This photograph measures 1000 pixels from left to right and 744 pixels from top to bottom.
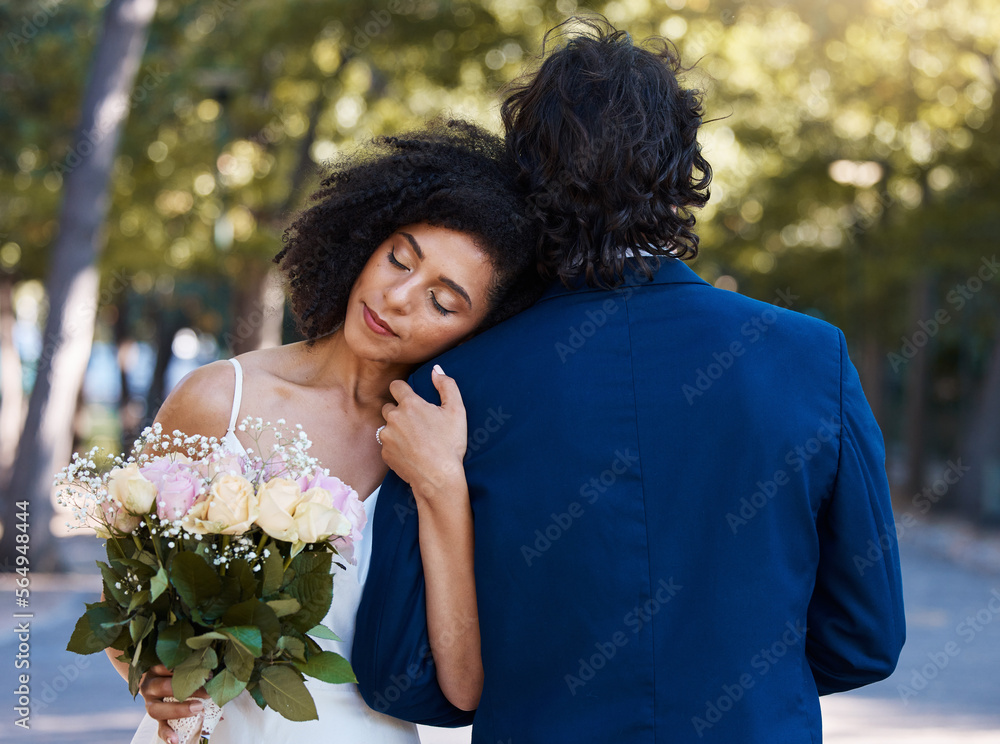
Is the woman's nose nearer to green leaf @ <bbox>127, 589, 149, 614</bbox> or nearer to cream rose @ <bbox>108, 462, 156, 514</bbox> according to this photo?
cream rose @ <bbox>108, 462, 156, 514</bbox>

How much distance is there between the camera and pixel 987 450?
14812 mm

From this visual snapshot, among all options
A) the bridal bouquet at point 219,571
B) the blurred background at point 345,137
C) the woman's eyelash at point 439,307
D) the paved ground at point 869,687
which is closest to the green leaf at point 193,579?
the bridal bouquet at point 219,571

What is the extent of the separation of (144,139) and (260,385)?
1105 cm

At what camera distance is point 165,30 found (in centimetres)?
1261

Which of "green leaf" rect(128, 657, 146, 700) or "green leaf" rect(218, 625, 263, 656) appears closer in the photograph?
"green leaf" rect(218, 625, 263, 656)

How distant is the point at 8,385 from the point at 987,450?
47.0 ft

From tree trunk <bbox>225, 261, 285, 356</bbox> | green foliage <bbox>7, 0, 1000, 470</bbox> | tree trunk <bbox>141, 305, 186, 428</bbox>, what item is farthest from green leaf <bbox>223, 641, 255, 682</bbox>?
tree trunk <bbox>141, 305, 186, 428</bbox>

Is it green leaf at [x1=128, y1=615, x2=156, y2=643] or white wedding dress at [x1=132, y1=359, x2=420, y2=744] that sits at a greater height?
green leaf at [x1=128, y1=615, x2=156, y2=643]

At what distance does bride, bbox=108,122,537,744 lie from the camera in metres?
2.08

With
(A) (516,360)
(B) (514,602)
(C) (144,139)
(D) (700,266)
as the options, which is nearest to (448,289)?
(A) (516,360)

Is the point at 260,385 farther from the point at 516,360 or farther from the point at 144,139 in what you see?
the point at 144,139

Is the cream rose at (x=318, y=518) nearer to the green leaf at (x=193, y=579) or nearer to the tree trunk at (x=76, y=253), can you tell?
the green leaf at (x=193, y=579)

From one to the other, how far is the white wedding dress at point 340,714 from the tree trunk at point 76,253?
26.2ft

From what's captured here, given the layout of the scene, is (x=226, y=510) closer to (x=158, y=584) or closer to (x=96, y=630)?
(x=158, y=584)
